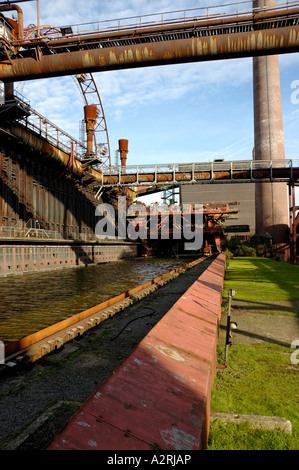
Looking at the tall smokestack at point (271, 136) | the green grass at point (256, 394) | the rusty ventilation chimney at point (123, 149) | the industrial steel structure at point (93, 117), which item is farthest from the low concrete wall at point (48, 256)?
the tall smokestack at point (271, 136)

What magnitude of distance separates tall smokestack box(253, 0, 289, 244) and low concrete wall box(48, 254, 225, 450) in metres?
45.0

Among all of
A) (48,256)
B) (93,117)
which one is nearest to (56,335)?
(48,256)

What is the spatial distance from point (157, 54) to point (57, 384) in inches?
668

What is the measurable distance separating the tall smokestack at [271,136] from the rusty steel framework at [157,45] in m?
31.3

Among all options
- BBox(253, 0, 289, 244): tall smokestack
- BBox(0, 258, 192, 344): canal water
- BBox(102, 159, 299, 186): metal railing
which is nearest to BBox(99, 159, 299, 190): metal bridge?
BBox(102, 159, 299, 186): metal railing

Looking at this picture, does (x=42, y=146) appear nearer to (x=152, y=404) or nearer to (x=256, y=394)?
(x=256, y=394)

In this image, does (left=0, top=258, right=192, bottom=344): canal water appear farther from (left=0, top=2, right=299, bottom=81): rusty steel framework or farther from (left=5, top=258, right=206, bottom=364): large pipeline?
(left=0, top=2, right=299, bottom=81): rusty steel framework

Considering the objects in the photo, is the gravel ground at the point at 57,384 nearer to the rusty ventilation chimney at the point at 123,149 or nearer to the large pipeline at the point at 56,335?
the large pipeline at the point at 56,335

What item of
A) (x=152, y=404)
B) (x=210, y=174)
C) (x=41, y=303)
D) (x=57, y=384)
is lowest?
(x=41, y=303)

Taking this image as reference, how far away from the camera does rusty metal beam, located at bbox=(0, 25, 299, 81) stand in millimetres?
14750

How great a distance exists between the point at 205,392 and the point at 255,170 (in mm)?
34612

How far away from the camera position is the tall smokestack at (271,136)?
4412cm

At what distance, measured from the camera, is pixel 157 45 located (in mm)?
15773
